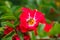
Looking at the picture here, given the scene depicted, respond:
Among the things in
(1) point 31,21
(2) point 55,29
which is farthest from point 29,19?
(2) point 55,29

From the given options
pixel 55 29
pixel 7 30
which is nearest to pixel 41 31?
pixel 55 29

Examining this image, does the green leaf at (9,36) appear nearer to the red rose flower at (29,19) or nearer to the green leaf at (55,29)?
the red rose flower at (29,19)

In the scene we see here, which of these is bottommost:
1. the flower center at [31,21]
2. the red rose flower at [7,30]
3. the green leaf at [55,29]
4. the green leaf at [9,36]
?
the green leaf at [55,29]

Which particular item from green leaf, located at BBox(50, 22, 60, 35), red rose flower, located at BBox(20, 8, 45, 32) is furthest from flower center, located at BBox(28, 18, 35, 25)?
green leaf, located at BBox(50, 22, 60, 35)

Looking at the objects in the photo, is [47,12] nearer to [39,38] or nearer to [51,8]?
[51,8]

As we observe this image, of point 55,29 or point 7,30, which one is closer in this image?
point 7,30

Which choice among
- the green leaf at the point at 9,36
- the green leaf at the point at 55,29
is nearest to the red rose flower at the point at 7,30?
the green leaf at the point at 9,36

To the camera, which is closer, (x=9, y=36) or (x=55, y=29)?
(x=9, y=36)

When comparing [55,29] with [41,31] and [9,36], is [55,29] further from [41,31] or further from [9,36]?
[9,36]

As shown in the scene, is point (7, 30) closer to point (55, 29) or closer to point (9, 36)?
point (9, 36)
